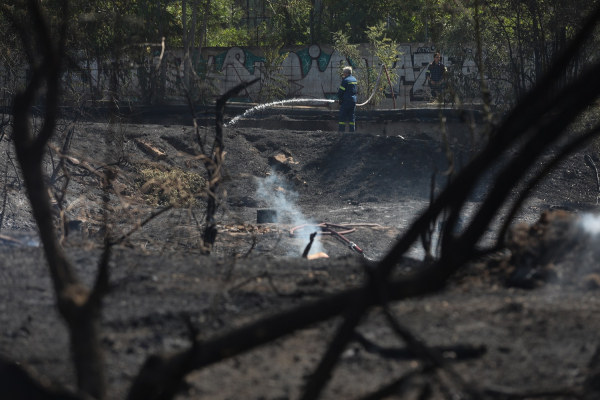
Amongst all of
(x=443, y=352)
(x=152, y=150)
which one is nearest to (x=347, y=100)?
(x=152, y=150)

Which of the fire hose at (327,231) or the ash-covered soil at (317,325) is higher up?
the ash-covered soil at (317,325)

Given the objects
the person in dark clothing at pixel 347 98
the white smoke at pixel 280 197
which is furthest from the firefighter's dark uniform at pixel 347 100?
the white smoke at pixel 280 197

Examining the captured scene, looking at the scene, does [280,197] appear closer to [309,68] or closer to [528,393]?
[528,393]

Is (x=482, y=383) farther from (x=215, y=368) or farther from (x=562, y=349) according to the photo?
(x=215, y=368)

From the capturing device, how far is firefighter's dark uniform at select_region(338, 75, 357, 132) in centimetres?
1367

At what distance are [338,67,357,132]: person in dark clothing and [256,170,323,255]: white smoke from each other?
7.98ft

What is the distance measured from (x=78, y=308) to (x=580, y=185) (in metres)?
11.8

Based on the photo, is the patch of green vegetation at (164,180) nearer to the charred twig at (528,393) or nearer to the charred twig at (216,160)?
the charred twig at (216,160)

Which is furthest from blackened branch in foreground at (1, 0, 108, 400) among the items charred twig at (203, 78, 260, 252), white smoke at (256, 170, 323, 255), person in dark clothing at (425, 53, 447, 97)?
person in dark clothing at (425, 53, 447, 97)

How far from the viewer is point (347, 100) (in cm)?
1389

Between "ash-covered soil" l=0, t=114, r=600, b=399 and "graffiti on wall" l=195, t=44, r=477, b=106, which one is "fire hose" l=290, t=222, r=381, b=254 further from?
"graffiti on wall" l=195, t=44, r=477, b=106

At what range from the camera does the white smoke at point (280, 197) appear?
1044cm

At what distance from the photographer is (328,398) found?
2549 mm

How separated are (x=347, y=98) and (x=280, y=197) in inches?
131
